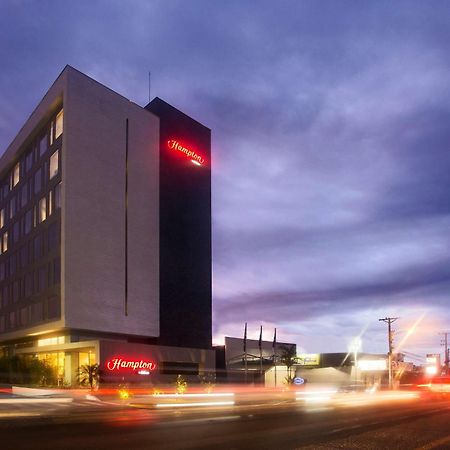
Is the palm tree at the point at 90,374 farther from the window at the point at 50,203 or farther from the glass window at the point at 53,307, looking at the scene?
the window at the point at 50,203

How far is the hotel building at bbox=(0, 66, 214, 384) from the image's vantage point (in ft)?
237

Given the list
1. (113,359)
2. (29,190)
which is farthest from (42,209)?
(113,359)

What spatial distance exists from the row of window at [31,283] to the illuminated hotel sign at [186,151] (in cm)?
2493

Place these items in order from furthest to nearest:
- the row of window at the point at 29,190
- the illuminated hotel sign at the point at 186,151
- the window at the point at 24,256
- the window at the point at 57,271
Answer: the illuminated hotel sign at the point at 186,151, the window at the point at 24,256, the row of window at the point at 29,190, the window at the point at 57,271

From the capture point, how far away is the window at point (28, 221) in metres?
83.8

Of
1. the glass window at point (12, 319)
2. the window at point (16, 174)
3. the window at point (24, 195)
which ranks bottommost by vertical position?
the glass window at point (12, 319)

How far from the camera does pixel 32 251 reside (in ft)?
267

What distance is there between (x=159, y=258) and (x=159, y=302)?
19.7 ft

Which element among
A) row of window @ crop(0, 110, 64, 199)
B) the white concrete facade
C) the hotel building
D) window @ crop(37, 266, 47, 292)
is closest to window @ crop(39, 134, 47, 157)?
row of window @ crop(0, 110, 64, 199)

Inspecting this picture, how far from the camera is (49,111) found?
7938 centimetres

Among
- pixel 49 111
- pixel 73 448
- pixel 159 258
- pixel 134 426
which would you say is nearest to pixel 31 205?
pixel 49 111

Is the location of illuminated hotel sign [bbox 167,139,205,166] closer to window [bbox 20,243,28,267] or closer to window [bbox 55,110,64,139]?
window [bbox 55,110,64,139]

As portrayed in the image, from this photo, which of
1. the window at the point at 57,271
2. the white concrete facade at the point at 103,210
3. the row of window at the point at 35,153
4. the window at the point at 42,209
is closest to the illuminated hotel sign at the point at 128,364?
the white concrete facade at the point at 103,210

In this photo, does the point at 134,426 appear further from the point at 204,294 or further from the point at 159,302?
the point at 204,294
